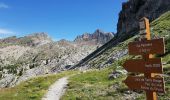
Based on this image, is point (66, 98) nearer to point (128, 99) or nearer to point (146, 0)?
point (128, 99)

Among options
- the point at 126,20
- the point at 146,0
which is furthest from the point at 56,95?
the point at 126,20

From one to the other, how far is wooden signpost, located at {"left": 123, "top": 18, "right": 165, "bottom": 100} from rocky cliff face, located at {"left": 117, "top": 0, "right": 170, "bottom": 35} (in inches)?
5242

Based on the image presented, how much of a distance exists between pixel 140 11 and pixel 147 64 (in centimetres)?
16130

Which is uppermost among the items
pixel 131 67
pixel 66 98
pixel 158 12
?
pixel 158 12

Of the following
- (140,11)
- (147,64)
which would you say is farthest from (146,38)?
(140,11)

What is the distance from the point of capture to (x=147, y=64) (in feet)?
56.0

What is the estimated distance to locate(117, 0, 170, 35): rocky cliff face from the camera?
154 meters

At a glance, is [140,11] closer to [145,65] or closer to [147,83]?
[145,65]

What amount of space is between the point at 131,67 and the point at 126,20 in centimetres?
17751

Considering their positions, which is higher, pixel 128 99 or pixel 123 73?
pixel 123 73

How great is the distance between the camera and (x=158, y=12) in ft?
509

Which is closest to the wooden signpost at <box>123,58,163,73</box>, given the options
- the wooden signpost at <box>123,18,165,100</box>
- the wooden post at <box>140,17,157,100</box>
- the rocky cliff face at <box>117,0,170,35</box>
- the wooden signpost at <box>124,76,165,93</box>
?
the wooden signpost at <box>123,18,165,100</box>

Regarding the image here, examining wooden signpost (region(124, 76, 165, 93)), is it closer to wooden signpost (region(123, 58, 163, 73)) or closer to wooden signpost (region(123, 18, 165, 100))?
wooden signpost (region(123, 18, 165, 100))

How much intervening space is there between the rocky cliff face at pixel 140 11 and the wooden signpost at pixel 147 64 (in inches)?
5242
